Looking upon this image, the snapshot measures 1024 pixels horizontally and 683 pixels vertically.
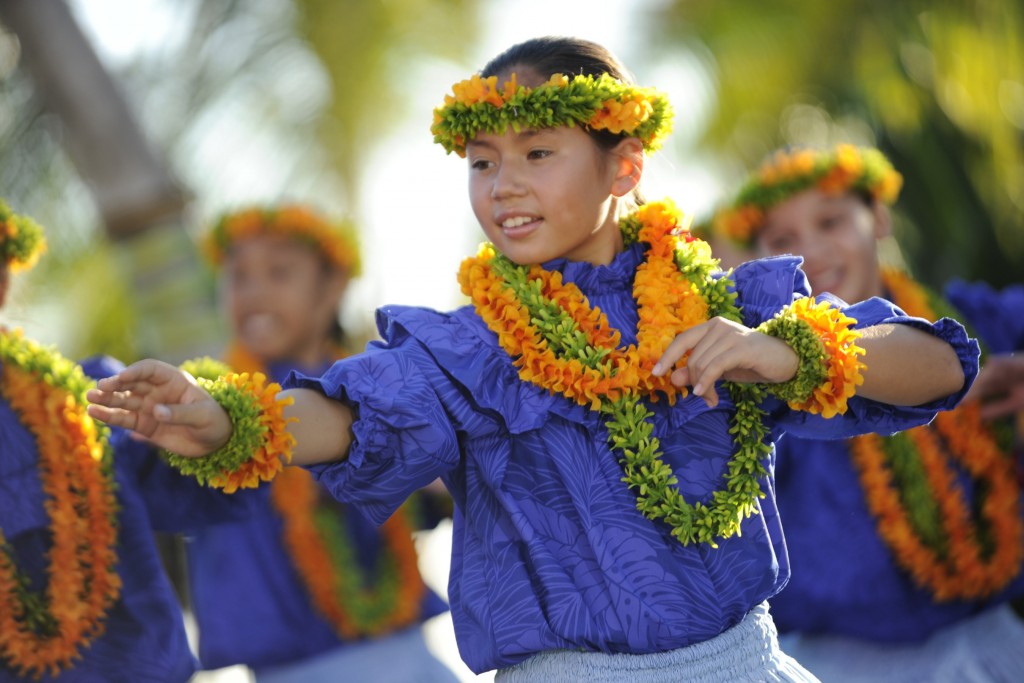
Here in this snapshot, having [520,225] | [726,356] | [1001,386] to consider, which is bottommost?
[1001,386]

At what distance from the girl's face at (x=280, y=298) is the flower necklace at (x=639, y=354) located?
2189 millimetres

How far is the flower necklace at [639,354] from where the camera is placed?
2416 millimetres

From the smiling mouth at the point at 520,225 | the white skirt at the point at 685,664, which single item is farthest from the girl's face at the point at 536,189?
the white skirt at the point at 685,664

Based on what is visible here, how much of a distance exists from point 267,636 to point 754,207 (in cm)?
205

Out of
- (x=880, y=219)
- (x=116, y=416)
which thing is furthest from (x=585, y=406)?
(x=880, y=219)

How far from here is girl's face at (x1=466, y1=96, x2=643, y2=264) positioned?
2.50 meters

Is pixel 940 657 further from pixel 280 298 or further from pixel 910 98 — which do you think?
pixel 910 98

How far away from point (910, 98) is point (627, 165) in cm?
706

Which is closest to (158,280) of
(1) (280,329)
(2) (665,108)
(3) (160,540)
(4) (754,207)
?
(3) (160,540)

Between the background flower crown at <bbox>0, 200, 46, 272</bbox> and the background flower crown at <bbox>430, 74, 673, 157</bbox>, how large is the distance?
109 cm

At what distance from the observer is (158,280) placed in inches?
265

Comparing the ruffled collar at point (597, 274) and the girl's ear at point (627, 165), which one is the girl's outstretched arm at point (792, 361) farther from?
the girl's ear at point (627, 165)

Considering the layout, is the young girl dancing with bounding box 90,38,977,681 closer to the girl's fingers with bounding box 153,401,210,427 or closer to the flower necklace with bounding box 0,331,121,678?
the girl's fingers with bounding box 153,401,210,427

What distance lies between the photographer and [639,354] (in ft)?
8.07
